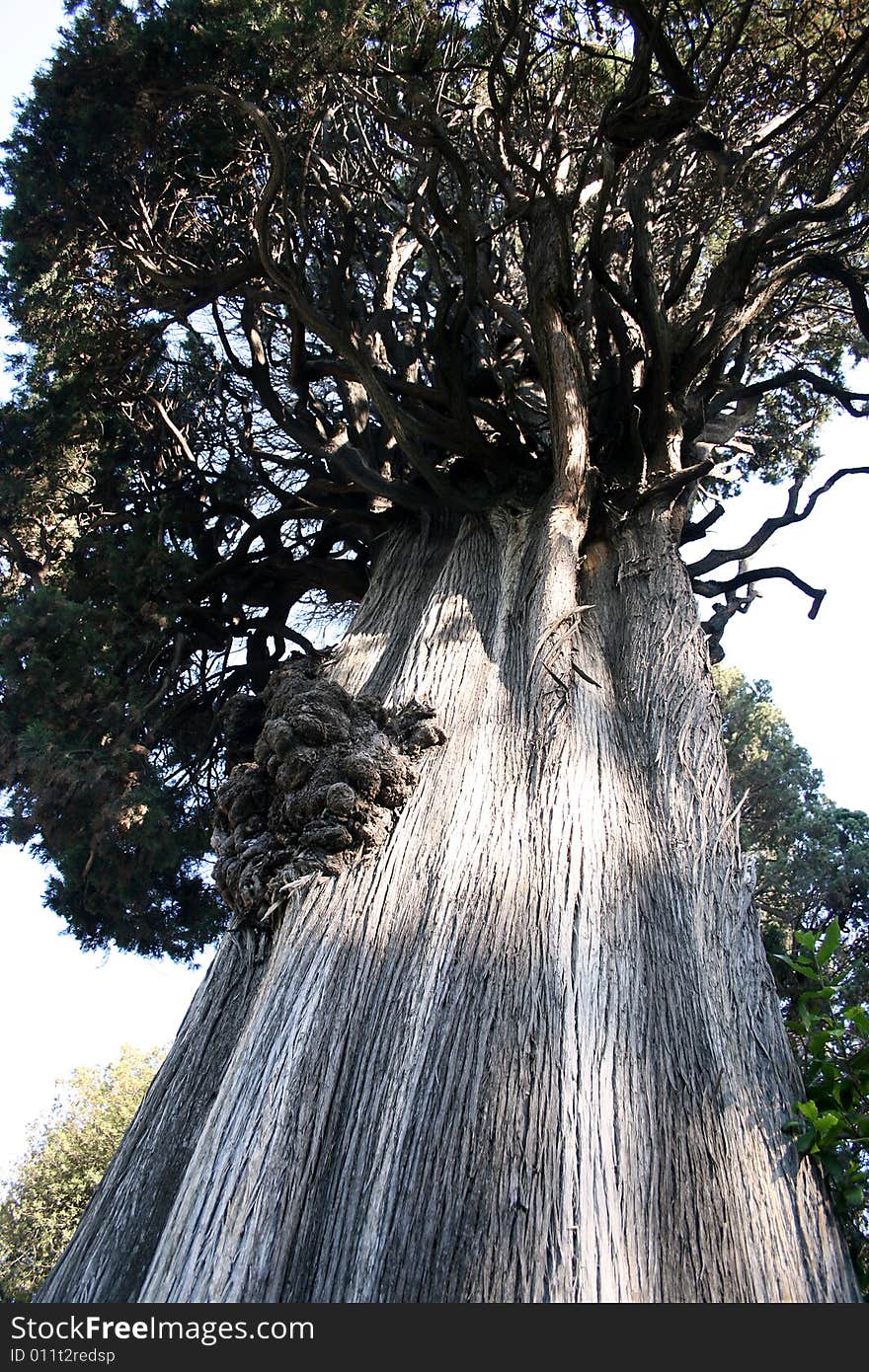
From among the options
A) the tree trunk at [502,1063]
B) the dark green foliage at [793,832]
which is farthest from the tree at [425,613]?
the dark green foliage at [793,832]

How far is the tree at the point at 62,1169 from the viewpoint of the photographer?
14.3 m

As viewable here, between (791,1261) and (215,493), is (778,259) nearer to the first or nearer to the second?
(215,493)

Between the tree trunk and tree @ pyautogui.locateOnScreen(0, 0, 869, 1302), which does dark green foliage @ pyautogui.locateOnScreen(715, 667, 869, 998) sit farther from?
the tree trunk

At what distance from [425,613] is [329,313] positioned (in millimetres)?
2148

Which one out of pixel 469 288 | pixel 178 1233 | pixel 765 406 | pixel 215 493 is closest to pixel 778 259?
pixel 765 406

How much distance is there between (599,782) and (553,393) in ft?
6.86

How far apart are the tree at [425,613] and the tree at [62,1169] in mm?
9654

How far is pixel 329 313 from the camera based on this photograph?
6.04 m

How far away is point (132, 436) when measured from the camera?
730 cm

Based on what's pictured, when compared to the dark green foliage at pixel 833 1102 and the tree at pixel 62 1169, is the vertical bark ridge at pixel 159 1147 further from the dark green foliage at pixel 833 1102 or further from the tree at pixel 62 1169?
the tree at pixel 62 1169

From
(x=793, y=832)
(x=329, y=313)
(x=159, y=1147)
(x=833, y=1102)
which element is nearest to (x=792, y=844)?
(x=793, y=832)

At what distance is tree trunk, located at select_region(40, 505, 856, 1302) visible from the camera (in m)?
2.61

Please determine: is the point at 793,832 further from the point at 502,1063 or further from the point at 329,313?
the point at 502,1063

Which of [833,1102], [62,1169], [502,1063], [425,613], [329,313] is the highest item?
[62,1169]
